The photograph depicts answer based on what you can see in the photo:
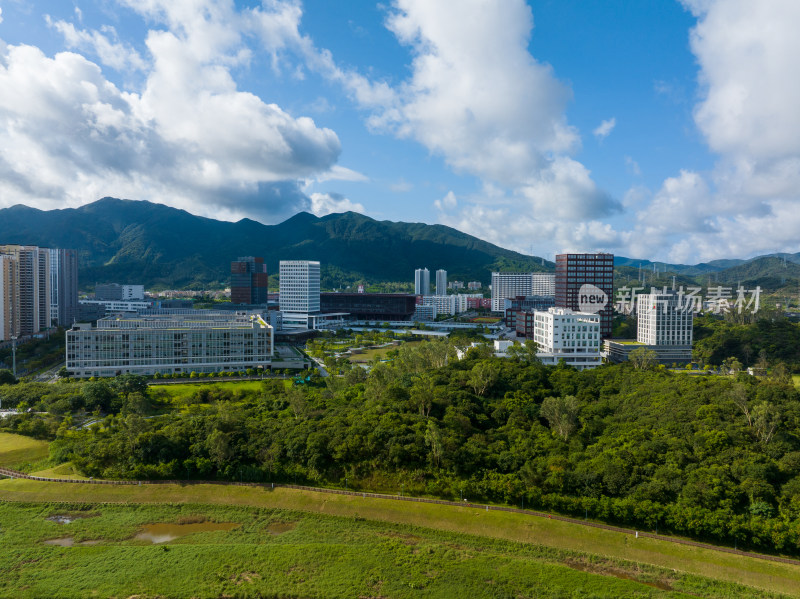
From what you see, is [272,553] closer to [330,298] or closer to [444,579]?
[444,579]

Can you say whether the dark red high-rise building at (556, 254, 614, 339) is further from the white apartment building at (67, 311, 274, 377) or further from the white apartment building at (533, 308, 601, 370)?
the white apartment building at (67, 311, 274, 377)

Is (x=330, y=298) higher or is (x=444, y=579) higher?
(x=330, y=298)

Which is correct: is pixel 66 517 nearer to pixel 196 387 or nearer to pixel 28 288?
pixel 196 387

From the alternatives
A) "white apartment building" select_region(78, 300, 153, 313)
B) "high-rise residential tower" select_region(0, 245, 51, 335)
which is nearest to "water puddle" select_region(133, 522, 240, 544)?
"high-rise residential tower" select_region(0, 245, 51, 335)

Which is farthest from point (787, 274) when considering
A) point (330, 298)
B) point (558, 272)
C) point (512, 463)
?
point (512, 463)

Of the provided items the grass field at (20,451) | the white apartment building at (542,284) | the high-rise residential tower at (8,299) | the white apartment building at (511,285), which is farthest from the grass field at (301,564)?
the white apartment building at (542,284)

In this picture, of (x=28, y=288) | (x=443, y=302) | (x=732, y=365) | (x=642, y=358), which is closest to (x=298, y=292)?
(x=28, y=288)

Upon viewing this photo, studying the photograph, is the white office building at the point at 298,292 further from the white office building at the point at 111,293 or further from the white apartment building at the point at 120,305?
the white office building at the point at 111,293
